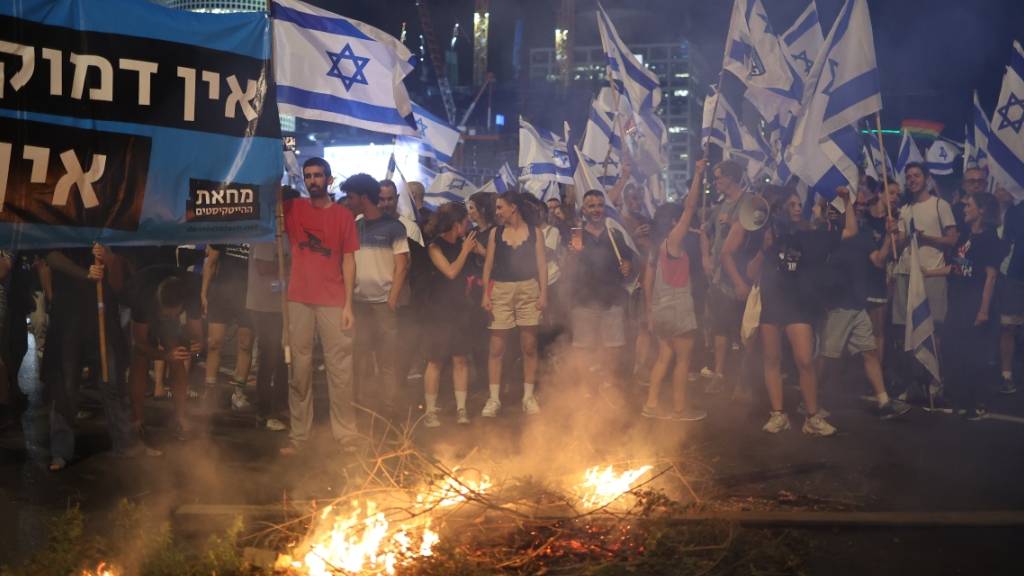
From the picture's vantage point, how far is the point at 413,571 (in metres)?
4.08

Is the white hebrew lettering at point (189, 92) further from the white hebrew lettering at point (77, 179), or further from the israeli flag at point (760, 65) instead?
the israeli flag at point (760, 65)

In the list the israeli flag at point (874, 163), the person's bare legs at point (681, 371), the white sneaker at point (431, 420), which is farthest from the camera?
the person's bare legs at point (681, 371)

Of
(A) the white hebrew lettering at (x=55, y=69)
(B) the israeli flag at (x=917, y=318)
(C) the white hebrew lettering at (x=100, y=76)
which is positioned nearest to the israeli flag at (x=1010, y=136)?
(B) the israeli flag at (x=917, y=318)

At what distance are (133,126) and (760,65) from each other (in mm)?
6135

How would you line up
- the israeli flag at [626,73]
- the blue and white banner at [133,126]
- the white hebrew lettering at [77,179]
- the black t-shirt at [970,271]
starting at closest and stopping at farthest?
1. the blue and white banner at [133,126]
2. the white hebrew lettering at [77,179]
3. the black t-shirt at [970,271]
4. the israeli flag at [626,73]

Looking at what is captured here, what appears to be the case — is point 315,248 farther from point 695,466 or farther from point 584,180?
point 584,180

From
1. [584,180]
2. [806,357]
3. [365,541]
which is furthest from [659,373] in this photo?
[365,541]

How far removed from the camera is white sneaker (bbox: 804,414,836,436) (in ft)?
24.0

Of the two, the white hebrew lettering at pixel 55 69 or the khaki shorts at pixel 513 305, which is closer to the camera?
the white hebrew lettering at pixel 55 69

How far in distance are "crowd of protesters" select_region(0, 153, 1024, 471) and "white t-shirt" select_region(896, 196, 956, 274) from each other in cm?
2

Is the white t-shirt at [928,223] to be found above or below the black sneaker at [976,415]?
above

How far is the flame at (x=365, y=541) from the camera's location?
409cm

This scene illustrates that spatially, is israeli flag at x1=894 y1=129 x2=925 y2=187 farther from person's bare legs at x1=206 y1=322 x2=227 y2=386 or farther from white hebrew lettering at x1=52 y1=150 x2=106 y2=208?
white hebrew lettering at x1=52 y1=150 x2=106 y2=208

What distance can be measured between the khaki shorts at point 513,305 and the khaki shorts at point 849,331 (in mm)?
2555
